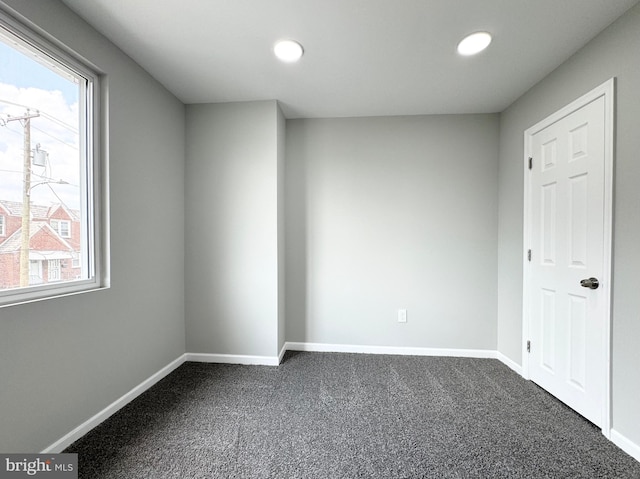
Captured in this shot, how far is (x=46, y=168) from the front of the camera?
1549 mm

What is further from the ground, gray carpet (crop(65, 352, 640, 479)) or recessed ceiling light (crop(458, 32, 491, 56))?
recessed ceiling light (crop(458, 32, 491, 56))

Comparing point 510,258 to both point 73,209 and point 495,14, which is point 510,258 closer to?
point 495,14

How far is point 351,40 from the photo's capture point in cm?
179

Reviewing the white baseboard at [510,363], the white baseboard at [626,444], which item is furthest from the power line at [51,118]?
the white baseboard at [510,363]

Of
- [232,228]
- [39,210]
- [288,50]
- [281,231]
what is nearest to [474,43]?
[288,50]

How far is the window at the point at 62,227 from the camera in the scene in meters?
1.60

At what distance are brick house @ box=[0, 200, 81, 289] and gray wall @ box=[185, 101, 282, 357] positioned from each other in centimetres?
104

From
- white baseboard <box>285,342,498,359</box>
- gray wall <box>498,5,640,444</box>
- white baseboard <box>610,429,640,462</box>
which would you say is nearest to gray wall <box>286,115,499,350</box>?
white baseboard <box>285,342,498,359</box>

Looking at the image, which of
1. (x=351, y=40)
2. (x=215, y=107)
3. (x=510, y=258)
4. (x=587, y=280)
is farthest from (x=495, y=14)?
(x=215, y=107)

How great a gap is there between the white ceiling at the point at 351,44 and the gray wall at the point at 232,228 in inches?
10.5

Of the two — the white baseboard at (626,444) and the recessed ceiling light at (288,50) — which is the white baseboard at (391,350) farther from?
the recessed ceiling light at (288,50)

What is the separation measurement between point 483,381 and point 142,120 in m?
3.50

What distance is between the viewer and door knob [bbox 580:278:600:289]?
1.72m

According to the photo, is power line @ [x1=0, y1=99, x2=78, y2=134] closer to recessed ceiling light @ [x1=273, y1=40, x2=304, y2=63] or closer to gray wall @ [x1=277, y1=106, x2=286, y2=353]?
recessed ceiling light @ [x1=273, y1=40, x2=304, y2=63]
